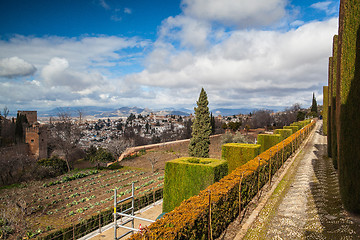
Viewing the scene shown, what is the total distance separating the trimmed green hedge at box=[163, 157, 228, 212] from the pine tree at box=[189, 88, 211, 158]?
36.5 ft

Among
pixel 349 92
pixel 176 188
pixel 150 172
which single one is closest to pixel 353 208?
pixel 349 92

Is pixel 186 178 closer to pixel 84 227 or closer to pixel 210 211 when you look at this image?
pixel 210 211

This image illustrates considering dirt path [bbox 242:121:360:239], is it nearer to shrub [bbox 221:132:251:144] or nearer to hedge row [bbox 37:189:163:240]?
hedge row [bbox 37:189:163:240]

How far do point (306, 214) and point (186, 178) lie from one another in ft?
13.3

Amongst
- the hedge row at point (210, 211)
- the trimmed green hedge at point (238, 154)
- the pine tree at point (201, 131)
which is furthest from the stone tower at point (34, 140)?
the hedge row at point (210, 211)

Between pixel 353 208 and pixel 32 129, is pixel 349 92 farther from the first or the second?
pixel 32 129

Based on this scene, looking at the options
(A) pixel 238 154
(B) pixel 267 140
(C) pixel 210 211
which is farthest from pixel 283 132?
(C) pixel 210 211

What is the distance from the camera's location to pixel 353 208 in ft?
16.7

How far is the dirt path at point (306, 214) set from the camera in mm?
4836

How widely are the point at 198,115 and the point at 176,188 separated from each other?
12823 millimetres

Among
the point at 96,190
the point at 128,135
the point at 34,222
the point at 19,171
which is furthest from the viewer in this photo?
the point at 128,135

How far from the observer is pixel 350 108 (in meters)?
5.10

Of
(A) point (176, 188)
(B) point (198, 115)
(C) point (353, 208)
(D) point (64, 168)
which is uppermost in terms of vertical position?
(B) point (198, 115)

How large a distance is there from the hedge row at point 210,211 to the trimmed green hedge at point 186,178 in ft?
4.56
